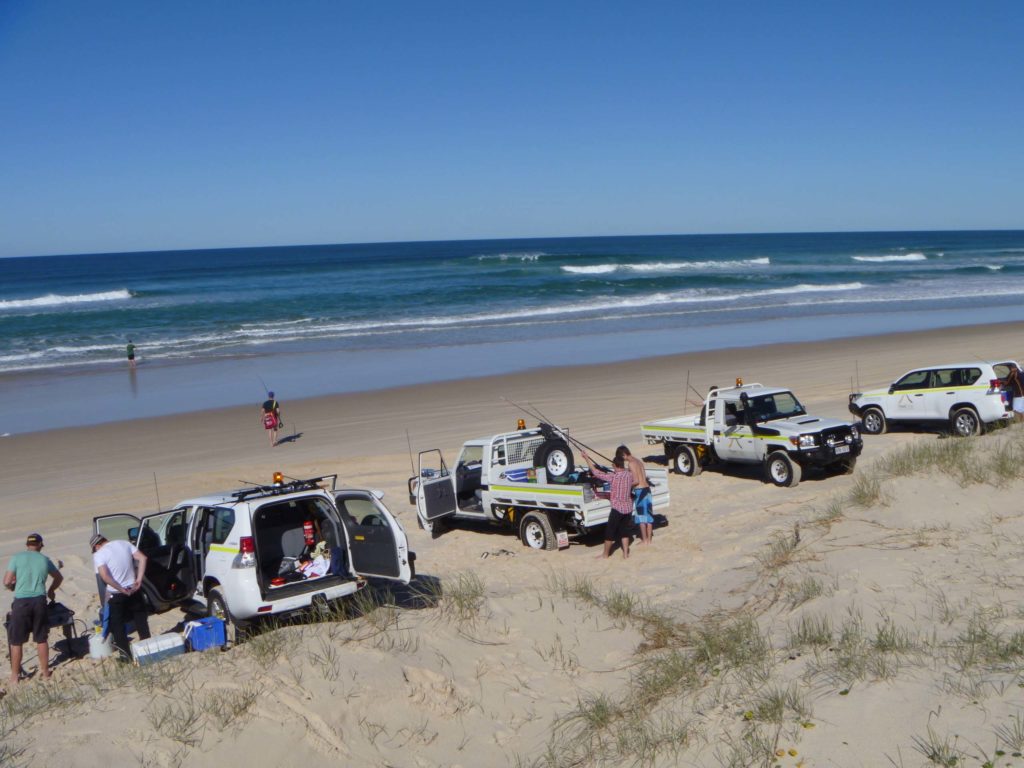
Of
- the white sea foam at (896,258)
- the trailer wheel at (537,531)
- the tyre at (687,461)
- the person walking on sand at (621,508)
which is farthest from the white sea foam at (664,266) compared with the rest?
the person walking on sand at (621,508)

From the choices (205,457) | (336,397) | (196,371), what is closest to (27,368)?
(196,371)

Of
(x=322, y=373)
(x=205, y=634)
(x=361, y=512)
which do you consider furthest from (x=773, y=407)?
(x=322, y=373)

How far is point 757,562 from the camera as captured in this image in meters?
10.9

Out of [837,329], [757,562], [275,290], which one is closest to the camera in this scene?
[757,562]

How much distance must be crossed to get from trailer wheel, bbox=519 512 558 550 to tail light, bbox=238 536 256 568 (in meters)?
5.07

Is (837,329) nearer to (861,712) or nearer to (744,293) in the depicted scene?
(744,293)

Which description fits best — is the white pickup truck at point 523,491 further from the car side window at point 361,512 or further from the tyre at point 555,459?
the car side window at point 361,512

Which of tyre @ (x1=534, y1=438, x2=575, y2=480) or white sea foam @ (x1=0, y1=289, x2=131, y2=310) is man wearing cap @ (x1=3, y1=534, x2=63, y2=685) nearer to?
tyre @ (x1=534, y1=438, x2=575, y2=480)

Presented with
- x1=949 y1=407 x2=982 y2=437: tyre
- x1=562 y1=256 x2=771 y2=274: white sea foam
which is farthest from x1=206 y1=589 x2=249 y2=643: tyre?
x1=562 y1=256 x2=771 y2=274: white sea foam

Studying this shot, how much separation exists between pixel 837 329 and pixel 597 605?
3474 centimetres

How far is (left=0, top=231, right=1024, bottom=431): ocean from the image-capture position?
32.8m

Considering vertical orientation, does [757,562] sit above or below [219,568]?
below

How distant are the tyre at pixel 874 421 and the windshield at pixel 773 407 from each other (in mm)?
3592

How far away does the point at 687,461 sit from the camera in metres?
17.0
